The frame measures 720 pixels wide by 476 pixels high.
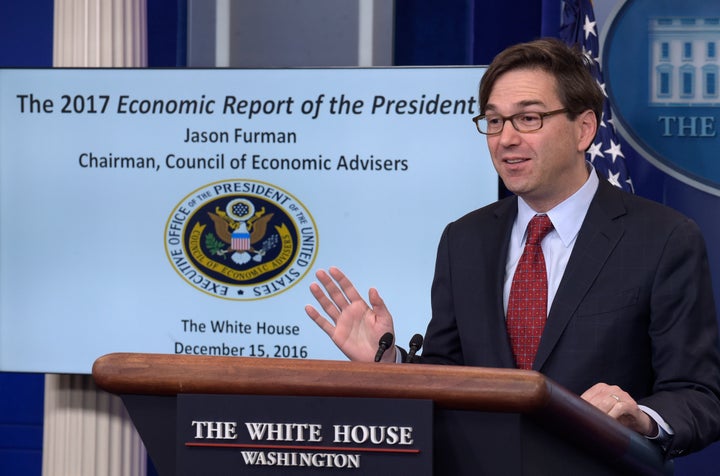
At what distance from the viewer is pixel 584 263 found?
1986 mm

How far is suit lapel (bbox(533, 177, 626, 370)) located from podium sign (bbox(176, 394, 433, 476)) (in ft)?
2.50

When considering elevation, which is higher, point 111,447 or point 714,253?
point 714,253

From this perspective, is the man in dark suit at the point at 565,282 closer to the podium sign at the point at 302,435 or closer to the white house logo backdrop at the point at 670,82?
the podium sign at the point at 302,435

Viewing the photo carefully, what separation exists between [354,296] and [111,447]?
2.39m

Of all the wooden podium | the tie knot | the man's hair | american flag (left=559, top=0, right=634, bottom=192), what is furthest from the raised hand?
american flag (left=559, top=0, right=634, bottom=192)

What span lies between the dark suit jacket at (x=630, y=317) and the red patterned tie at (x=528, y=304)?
0.03 metres

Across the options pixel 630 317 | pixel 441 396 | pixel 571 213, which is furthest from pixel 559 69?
pixel 441 396

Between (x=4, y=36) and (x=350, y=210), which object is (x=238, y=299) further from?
(x=4, y=36)

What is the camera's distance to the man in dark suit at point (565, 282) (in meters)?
1.92

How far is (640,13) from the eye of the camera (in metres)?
3.70

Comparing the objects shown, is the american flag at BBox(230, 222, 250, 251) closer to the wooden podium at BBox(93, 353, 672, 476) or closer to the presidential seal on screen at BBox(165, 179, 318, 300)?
the presidential seal on screen at BBox(165, 179, 318, 300)

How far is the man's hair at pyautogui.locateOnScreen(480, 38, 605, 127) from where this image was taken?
2.06 meters

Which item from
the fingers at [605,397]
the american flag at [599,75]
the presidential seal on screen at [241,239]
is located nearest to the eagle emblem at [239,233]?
the presidential seal on screen at [241,239]

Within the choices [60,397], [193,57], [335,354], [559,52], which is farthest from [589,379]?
[193,57]
